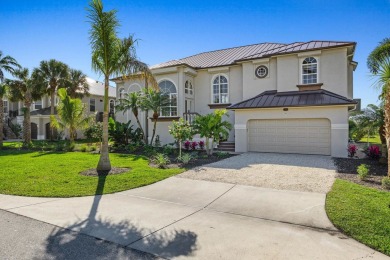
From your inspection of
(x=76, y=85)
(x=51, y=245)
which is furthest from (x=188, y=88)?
(x=51, y=245)

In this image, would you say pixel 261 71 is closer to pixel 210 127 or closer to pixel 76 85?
pixel 210 127

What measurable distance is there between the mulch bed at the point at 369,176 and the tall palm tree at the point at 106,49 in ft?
29.7

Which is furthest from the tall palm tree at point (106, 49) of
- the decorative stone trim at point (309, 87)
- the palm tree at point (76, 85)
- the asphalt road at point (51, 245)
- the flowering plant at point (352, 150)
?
the palm tree at point (76, 85)

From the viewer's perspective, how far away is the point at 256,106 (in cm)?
1532

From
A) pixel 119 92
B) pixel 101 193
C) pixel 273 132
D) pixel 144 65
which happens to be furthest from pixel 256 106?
pixel 119 92

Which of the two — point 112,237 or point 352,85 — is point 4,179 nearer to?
point 112,237

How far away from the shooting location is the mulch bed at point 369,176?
795 centimetres

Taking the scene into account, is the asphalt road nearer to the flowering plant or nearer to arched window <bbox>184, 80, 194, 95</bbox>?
the flowering plant

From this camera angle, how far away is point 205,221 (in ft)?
16.4

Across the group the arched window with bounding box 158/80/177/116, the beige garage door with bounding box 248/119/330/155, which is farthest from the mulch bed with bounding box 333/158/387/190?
the arched window with bounding box 158/80/177/116

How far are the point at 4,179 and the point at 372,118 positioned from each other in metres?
16.6

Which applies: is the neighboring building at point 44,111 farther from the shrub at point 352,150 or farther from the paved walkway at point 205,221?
the shrub at point 352,150

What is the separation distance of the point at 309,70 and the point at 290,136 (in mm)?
4897

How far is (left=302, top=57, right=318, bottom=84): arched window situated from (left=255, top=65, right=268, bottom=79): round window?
2.56 m
